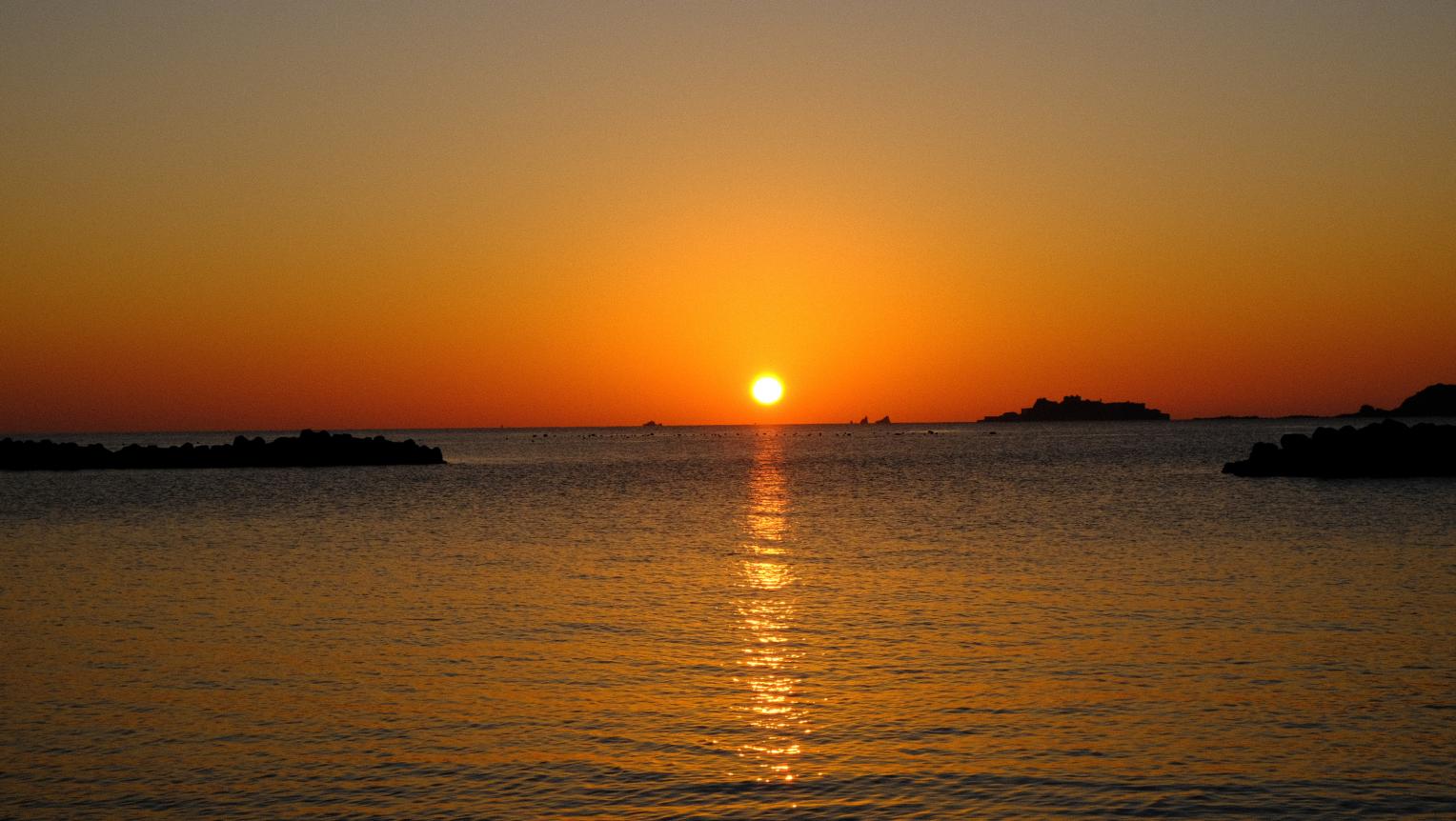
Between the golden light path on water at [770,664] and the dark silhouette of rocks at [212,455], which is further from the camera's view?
the dark silhouette of rocks at [212,455]

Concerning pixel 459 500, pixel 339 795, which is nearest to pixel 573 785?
pixel 339 795

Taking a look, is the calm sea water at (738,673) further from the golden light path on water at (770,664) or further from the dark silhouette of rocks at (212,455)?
the dark silhouette of rocks at (212,455)

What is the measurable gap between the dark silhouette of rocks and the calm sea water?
296 feet

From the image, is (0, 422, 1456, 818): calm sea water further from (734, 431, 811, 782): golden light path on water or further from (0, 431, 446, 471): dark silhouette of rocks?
(0, 431, 446, 471): dark silhouette of rocks

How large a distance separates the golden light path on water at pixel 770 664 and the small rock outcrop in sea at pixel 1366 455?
59.4 metres

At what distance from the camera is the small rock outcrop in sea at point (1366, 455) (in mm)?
91125

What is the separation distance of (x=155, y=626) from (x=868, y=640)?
55.0ft

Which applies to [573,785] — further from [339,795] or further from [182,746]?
[182,746]

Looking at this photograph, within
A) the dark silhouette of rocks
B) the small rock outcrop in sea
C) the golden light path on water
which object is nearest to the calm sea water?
the golden light path on water

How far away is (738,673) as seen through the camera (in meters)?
23.3

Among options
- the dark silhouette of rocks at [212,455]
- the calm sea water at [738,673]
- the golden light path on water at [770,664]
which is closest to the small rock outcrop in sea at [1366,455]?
the calm sea water at [738,673]

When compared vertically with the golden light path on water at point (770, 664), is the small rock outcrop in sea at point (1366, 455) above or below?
above

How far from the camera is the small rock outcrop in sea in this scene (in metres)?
91.1

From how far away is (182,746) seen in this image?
60.5 ft
